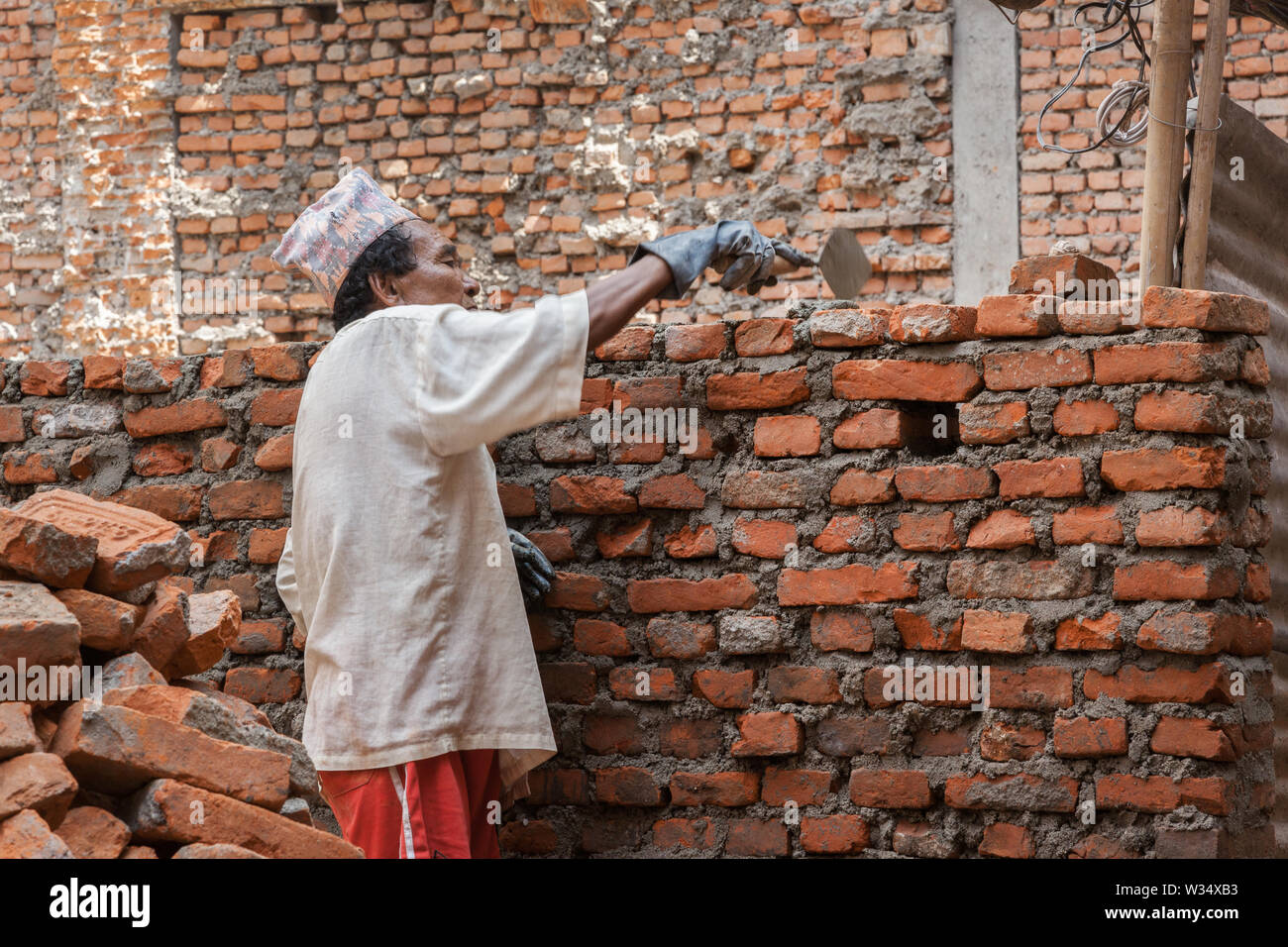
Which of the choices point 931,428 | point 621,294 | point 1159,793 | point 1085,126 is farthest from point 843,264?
point 1085,126

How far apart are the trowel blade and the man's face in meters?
0.85

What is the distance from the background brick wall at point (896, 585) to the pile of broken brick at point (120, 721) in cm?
57

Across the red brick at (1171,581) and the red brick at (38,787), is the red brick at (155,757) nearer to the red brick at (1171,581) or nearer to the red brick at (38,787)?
the red brick at (38,787)

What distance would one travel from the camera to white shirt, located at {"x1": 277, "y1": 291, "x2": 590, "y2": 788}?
2.29 m

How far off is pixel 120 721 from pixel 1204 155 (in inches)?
95.8

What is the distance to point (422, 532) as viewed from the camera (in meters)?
2.39

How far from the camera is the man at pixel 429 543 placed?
2.29 m

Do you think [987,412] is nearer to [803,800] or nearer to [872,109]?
[803,800]

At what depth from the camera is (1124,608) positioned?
97.0 inches

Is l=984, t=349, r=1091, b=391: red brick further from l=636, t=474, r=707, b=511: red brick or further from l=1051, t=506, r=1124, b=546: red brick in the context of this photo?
l=636, t=474, r=707, b=511: red brick

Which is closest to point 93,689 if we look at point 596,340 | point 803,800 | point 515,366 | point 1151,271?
point 515,366


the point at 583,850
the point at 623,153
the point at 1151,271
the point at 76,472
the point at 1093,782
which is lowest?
the point at 583,850

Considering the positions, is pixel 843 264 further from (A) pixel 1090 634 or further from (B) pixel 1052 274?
(A) pixel 1090 634
